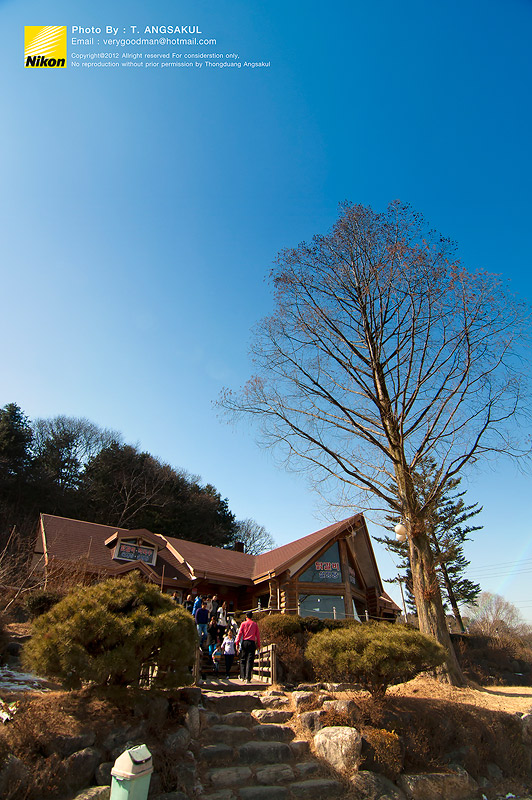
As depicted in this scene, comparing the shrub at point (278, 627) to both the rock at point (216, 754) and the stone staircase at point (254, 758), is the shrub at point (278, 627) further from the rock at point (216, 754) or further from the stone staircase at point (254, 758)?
the rock at point (216, 754)

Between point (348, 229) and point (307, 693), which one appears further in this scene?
point (348, 229)

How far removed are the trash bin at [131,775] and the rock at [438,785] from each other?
437cm

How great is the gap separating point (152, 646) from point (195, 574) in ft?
43.3

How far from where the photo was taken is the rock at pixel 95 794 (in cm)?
517

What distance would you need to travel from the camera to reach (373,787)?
6.40 m

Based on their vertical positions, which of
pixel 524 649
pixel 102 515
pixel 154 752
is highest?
pixel 102 515

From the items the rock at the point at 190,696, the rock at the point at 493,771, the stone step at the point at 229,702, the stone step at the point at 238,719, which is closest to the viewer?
the rock at the point at 190,696

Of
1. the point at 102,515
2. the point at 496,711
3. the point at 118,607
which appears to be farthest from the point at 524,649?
the point at 102,515

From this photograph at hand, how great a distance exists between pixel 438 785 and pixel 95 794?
5.24m

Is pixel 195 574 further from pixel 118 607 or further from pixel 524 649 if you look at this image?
pixel 524 649

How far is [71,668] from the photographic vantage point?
20.0 feet

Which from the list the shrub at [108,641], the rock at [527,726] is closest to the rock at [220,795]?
the shrub at [108,641]

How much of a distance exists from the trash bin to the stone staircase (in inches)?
61.0

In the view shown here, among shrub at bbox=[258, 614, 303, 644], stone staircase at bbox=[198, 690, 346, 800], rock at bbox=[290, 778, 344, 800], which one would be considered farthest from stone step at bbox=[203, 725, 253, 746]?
shrub at bbox=[258, 614, 303, 644]
